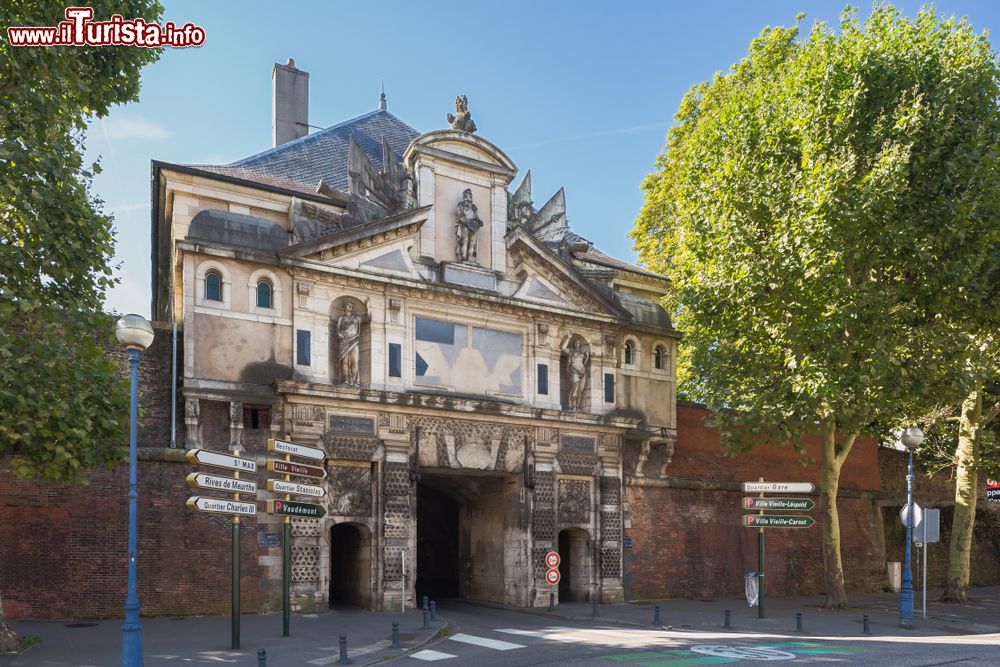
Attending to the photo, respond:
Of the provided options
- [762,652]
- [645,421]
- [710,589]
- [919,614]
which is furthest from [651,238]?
[762,652]

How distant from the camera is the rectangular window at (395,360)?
Answer: 23.4m

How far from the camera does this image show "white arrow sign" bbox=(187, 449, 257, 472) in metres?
14.4

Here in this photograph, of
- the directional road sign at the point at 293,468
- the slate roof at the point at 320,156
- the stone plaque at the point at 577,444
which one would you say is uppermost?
the slate roof at the point at 320,156

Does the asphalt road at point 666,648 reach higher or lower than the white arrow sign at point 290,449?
lower

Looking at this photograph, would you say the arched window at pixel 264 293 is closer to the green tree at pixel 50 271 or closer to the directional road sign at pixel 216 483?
the green tree at pixel 50 271

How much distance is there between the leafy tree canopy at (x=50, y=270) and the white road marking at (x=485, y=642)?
24.3 feet

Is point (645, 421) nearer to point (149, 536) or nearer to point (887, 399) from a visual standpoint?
point (887, 399)

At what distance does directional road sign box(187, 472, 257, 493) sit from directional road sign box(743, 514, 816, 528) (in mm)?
12228

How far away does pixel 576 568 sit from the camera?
2664 cm

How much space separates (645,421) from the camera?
2784 cm

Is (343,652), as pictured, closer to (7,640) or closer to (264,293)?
(7,640)

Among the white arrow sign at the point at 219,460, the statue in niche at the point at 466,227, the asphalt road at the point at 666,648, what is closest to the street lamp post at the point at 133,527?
the white arrow sign at the point at 219,460

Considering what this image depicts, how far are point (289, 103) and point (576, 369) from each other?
13994mm

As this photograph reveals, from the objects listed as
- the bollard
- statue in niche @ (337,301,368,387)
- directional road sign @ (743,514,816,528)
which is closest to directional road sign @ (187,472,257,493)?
the bollard
